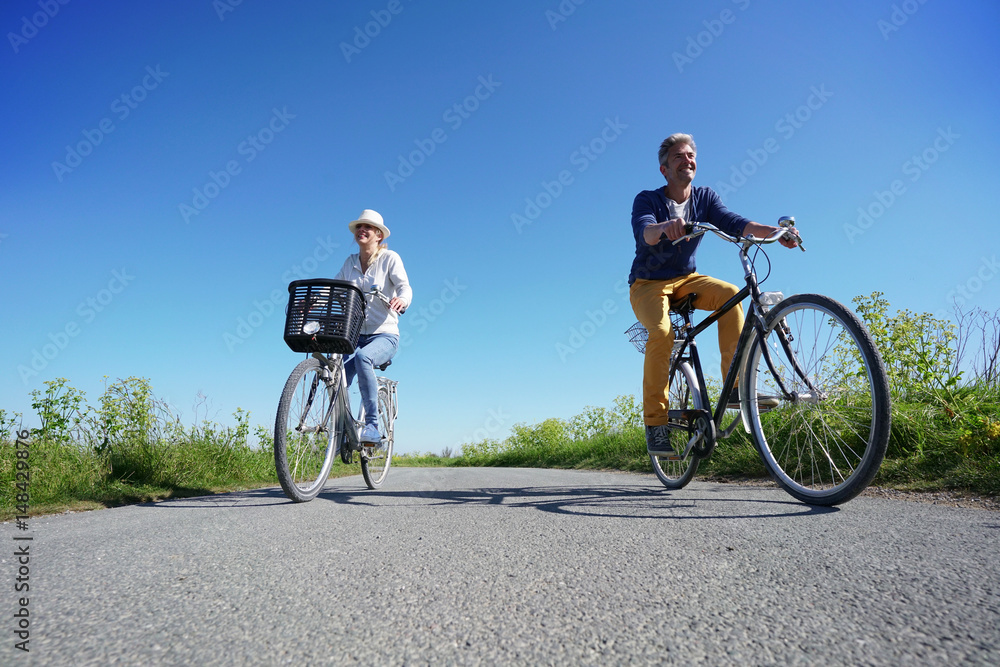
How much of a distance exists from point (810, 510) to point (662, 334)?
1.48 m

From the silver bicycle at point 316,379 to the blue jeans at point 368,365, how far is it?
156 mm

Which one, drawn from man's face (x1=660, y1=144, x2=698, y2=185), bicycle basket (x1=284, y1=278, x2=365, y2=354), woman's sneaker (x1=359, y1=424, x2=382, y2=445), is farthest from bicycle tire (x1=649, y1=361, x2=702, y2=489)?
bicycle basket (x1=284, y1=278, x2=365, y2=354)

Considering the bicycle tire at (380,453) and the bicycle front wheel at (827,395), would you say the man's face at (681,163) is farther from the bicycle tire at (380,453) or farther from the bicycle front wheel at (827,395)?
the bicycle tire at (380,453)

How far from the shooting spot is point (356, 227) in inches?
195

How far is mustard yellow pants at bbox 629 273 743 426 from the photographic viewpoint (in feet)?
11.7

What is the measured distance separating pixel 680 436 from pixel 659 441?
2.41 feet

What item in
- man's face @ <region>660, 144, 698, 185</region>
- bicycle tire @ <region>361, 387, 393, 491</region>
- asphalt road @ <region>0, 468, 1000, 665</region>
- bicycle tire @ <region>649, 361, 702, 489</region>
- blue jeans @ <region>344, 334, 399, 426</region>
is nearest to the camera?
asphalt road @ <region>0, 468, 1000, 665</region>

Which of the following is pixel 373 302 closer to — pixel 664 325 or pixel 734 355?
pixel 664 325

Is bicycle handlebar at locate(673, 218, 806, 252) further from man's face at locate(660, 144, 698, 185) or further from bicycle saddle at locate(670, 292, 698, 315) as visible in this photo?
man's face at locate(660, 144, 698, 185)

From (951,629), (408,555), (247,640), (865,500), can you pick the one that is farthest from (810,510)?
(247,640)

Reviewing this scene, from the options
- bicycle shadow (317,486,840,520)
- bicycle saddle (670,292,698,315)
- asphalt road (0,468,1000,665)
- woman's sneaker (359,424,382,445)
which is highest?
bicycle saddle (670,292,698,315)

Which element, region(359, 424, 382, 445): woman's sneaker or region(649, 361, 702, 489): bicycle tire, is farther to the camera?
region(359, 424, 382, 445): woman's sneaker

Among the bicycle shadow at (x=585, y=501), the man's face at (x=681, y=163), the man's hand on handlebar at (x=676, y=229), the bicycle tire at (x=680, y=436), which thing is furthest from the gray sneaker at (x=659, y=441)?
the man's face at (x=681, y=163)

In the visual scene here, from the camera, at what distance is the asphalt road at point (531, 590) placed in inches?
40.8
